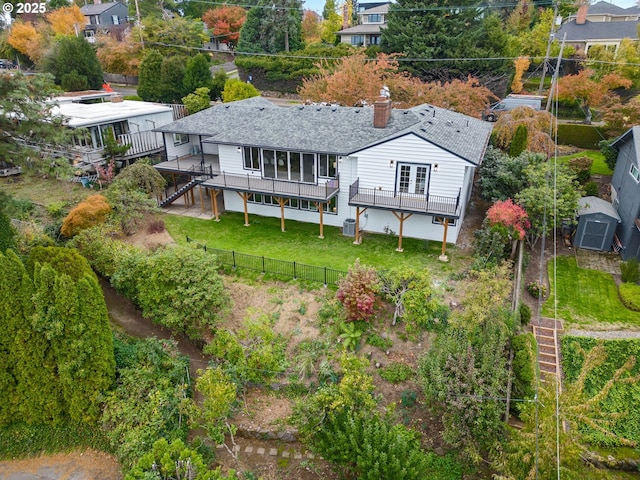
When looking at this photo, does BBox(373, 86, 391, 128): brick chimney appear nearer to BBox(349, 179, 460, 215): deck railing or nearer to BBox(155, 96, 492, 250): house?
BBox(155, 96, 492, 250): house

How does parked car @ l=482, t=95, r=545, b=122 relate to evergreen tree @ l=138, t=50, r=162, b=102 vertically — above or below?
below

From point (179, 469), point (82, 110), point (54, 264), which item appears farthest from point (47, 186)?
point (179, 469)

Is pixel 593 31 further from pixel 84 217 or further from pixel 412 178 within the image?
pixel 84 217

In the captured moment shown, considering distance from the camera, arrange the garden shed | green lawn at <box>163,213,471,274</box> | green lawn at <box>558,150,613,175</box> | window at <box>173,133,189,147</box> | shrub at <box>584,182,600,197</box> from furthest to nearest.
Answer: green lawn at <box>558,150,613,175</box>, window at <box>173,133,189,147</box>, shrub at <box>584,182,600,197</box>, the garden shed, green lawn at <box>163,213,471,274</box>

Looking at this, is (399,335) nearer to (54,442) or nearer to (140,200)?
(54,442)

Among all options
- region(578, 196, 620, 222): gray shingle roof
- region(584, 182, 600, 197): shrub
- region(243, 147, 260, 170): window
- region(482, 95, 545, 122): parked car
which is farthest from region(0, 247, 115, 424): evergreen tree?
region(482, 95, 545, 122): parked car

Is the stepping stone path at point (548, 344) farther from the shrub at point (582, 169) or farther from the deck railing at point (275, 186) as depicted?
the shrub at point (582, 169)

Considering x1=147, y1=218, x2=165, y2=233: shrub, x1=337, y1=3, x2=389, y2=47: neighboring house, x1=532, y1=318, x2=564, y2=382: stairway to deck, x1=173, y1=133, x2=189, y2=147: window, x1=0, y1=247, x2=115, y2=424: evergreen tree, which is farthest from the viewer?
x1=337, y1=3, x2=389, y2=47: neighboring house
